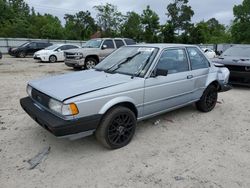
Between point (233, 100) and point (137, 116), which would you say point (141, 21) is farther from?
point (137, 116)

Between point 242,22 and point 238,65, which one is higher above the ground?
point 242,22

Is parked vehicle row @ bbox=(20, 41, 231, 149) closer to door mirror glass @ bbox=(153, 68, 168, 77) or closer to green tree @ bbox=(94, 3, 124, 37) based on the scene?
door mirror glass @ bbox=(153, 68, 168, 77)

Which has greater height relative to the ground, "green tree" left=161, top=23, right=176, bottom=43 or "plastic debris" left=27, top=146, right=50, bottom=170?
"green tree" left=161, top=23, right=176, bottom=43

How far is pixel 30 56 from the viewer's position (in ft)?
68.9

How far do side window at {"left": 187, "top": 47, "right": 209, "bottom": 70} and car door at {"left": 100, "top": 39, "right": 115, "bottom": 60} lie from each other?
7395 millimetres

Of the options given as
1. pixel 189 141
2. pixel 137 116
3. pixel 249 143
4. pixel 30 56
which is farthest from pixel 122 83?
pixel 30 56

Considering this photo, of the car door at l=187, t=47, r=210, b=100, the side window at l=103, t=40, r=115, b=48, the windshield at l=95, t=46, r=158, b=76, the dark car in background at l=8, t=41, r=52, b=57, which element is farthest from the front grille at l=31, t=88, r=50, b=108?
the dark car in background at l=8, t=41, r=52, b=57

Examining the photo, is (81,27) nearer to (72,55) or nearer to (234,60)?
(72,55)

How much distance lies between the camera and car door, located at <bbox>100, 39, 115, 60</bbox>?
12.0 m

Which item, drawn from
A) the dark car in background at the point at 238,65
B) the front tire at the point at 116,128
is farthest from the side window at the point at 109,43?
the front tire at the point at 116,128

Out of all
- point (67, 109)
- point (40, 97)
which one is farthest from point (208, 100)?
point (40, 97)

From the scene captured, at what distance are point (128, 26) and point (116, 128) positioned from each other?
1733 inches

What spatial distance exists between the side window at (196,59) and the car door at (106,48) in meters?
7.39

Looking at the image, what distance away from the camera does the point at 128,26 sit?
45.3 m
